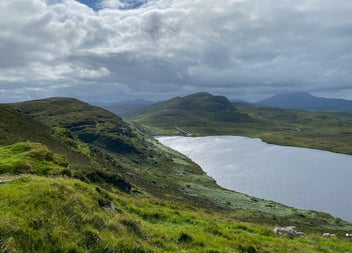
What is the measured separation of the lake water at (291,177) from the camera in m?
95.9

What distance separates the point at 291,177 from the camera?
12612cm

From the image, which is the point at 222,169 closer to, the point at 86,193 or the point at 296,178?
the point at 296,178

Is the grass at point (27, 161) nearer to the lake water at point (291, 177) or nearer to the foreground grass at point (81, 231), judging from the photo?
the foreground grass at point (81, 231)

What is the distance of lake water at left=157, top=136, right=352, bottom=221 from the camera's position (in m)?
95.9

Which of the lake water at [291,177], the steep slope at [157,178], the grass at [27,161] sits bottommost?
the lake water at [291,177]

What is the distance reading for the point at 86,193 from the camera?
1898 centimetres

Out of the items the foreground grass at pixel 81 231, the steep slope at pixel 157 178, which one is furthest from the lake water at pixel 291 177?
the foreground grass at pixel 81 231

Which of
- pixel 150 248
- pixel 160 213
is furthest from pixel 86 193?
pixel 160 213

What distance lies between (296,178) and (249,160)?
4332 cm

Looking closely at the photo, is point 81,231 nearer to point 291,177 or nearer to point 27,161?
point 27,161

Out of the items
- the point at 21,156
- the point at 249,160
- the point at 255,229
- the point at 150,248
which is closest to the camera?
the point at 150,248

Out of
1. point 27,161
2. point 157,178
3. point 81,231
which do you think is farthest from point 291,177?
point 81,231

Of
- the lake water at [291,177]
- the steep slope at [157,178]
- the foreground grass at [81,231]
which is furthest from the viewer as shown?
the lake water at [291,177]

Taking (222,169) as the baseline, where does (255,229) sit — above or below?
above
